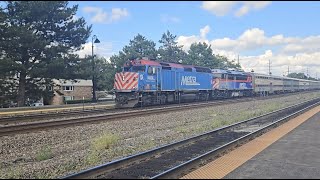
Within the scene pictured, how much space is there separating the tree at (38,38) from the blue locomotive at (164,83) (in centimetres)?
1146

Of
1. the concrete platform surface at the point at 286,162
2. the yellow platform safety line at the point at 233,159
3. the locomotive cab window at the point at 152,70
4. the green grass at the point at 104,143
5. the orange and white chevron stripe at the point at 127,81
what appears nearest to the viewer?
the concrete platform surface at the point at 286,162

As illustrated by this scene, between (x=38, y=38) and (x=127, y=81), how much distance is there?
13.3 meters

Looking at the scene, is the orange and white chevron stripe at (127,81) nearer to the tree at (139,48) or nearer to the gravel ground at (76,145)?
the gravel ground at (76,145)

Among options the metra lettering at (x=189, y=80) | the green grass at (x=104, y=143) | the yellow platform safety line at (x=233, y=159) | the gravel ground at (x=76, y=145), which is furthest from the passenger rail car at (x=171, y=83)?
the yellow platform safety line at (x=233, y=159)

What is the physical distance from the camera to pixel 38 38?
115 ft

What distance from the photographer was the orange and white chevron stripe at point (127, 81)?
2680cm

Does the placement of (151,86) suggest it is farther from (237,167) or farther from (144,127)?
(237,167)

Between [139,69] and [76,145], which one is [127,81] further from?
[76,145]

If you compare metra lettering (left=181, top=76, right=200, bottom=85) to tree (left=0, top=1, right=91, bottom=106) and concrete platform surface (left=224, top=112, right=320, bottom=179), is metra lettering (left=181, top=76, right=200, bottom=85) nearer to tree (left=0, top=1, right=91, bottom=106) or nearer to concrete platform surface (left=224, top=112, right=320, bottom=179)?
tree (left=0, top=1, right=91, bottom=106)

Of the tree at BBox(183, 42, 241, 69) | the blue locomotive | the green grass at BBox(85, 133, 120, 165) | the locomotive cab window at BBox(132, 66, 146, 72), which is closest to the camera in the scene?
the green grass at BBox(85, 133, 120, 165)

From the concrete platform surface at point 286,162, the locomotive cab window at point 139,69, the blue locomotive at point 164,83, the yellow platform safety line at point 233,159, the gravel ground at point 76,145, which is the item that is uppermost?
the locomotive cab window at point 139,69

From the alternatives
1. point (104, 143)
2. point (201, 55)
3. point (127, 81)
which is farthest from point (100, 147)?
point (201, 55)

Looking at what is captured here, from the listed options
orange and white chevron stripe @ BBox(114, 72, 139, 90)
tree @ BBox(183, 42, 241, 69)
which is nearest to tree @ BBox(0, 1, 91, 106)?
orange and white chevron stripe @ BBox(114, 72, 139, 90)

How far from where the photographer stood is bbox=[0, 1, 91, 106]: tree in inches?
1330
